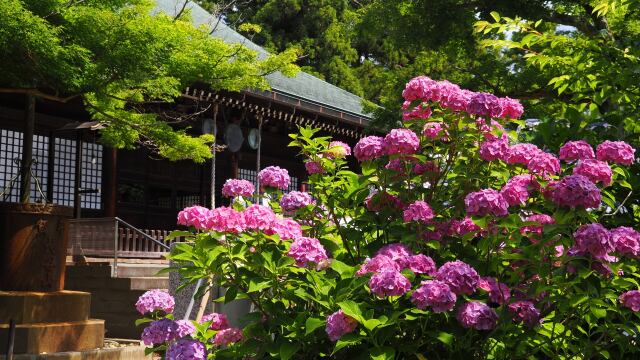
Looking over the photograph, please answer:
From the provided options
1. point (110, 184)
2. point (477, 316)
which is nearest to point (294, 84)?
point (110, 184)

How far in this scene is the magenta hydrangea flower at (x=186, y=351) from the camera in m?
2.99

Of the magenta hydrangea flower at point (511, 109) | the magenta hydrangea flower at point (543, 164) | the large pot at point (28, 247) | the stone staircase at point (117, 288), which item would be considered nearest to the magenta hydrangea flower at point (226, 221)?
the magenta hydrangea flower at point (543, 164)

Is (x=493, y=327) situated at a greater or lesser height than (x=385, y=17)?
lesser

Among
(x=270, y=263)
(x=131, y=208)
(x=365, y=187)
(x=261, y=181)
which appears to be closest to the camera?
(x=270, y=263)

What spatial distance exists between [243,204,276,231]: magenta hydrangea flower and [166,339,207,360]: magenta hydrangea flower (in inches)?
21.9

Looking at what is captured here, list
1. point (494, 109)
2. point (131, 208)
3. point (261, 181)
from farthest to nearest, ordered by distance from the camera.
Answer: point (131, 208) → point (261, 181) → point (494, 109)

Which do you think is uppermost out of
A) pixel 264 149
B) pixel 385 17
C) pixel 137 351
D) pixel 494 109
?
pixel 385 17

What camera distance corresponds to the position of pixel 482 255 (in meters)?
3.27

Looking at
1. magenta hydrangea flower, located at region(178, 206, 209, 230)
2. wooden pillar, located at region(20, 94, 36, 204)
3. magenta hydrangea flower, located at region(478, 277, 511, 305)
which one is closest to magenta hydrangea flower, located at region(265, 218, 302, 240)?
magenta hydrangea flower, located at region(178, 206, 209, 230)

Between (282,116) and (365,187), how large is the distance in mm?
13169

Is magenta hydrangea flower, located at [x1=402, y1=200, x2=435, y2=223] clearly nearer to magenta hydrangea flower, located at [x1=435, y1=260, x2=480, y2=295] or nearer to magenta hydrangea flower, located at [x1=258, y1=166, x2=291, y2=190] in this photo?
magenta hydrangea flower, located at [x1=435, y1=260, x2=480, y2=295]

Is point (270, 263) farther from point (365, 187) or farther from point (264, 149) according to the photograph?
point (264, 149)

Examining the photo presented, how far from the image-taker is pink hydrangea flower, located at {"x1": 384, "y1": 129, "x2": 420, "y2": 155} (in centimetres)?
316

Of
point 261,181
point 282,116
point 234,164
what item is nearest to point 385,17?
point 282,116
